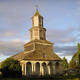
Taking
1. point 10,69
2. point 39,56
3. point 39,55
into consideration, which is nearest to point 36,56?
Result: point 39,56

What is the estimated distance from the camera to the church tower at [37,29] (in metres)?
59.9

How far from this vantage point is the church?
5372cm

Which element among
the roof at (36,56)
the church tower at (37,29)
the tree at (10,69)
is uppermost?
the church tower at (37,29)

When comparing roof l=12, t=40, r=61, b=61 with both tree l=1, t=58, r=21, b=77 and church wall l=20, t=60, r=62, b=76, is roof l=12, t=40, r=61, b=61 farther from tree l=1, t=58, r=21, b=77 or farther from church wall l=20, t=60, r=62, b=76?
tree l=1, t=58, r=21, b=77

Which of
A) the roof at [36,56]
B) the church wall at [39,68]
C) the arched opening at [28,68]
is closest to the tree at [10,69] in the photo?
the church wall at [39,68]

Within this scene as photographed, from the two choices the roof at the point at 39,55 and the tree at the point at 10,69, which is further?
the roof at the point at 39,55

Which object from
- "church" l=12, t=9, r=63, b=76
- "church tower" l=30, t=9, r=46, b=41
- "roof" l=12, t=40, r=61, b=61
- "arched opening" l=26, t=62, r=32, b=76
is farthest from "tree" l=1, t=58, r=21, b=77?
"church tower" l=30, t=9, r=46, b=41

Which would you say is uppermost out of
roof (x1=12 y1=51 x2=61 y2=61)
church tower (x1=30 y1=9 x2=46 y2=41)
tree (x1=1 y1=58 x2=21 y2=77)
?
church tower (x1=30 y1=9 x2=46 y2=41)

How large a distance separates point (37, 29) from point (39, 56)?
9.01m

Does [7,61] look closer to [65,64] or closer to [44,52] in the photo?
[44,52]

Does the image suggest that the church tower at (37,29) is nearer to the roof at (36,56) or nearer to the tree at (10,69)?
the roof at (36,56)

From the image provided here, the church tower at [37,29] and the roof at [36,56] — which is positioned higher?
the church tower at [37,29]

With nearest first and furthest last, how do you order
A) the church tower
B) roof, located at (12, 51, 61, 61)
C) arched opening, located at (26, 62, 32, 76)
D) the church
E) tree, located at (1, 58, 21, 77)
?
tree, located at (1, 58, 21, 77) < roof, located at (12, 51, 61, 61) < the church < arched opening, located at (26, 62, 32, 76) < the church tower

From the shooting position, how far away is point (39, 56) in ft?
182
